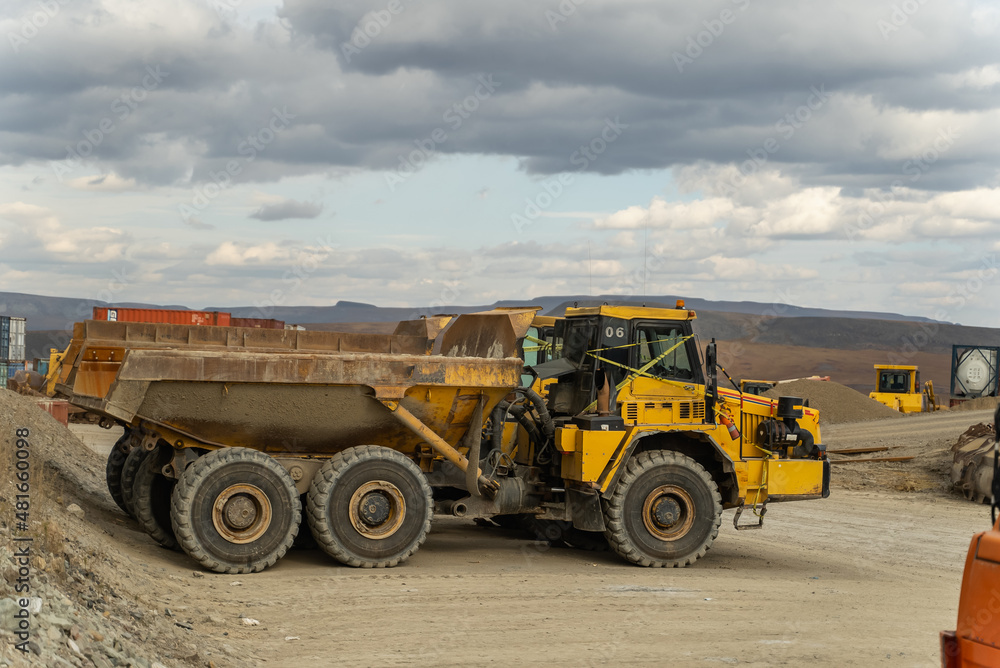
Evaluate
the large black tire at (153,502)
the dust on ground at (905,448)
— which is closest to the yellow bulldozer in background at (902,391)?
the dust on ground at (905,448)

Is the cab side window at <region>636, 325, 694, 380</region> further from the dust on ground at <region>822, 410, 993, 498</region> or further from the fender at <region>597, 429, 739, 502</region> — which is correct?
the dust on ground at <region>822, 410, 993, 498</region>

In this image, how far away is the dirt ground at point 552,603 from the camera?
22.4 ft

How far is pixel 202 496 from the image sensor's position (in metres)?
8.94

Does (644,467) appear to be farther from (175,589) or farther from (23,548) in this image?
(23,548)

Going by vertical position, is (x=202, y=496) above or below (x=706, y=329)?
below

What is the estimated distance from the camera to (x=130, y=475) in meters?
11.0

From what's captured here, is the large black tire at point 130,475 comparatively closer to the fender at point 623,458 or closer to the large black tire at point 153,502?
the large black tire at point 153,502

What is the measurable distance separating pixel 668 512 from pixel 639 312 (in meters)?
2.10

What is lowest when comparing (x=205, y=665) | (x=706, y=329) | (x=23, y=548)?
(x=205, y=665)

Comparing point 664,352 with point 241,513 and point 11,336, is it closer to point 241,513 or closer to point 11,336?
point 241,513

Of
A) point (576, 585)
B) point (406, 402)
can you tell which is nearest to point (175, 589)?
point (406, 402)

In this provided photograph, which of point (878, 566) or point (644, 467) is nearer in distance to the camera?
point (644, 467)

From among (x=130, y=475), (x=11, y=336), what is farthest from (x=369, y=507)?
(x=11, y=336)

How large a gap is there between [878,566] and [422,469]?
202 inches
